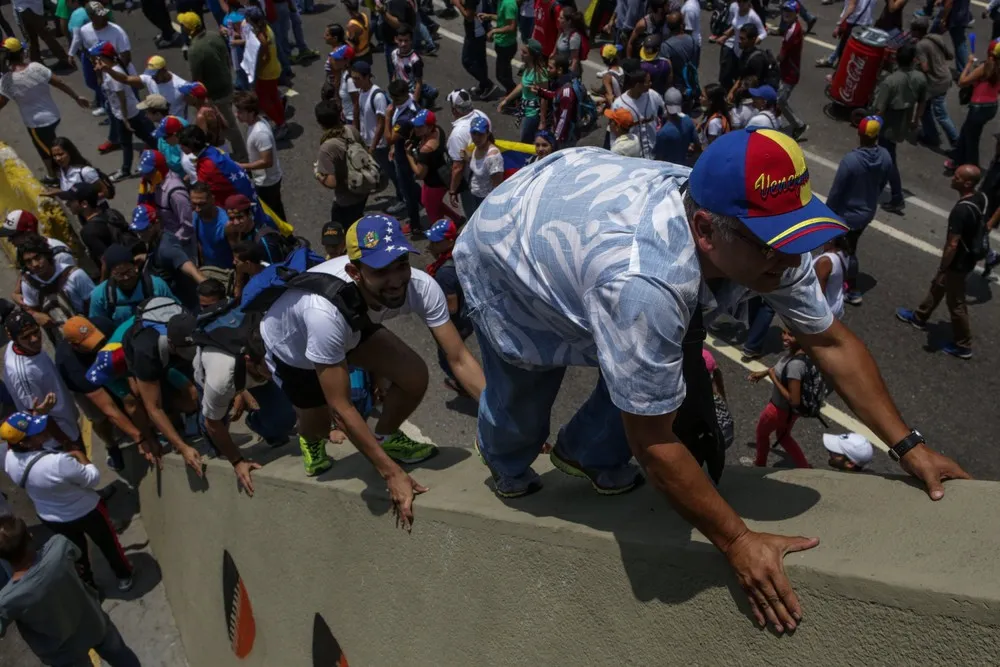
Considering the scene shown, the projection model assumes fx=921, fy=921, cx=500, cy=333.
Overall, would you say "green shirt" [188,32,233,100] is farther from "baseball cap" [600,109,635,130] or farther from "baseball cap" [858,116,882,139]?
"baseball cap" [858,116,882,139]

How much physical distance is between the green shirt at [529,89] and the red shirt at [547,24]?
3.99 ft

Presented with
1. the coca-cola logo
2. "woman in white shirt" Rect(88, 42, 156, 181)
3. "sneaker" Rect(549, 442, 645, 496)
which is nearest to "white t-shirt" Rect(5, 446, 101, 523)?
"sneaker" Rect(549, 442, 645, 496)

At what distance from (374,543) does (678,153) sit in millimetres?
6248

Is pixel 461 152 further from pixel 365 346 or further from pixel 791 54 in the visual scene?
pixel 791 54

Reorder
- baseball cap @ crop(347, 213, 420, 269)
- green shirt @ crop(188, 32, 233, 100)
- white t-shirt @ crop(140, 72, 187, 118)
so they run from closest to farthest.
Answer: baseball cap @ crop(347, 213, 420, 269), white t-shirt @ crop(140, 72, 187, 118), green shirt @ crop(188, 32, 233, 100)

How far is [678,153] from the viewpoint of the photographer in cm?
914

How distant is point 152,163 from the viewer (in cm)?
852

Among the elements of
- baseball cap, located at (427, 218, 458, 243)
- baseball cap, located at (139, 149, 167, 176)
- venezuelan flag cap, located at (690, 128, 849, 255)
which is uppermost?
venezuelan flag cap, located at (690, 128, 849, 255)

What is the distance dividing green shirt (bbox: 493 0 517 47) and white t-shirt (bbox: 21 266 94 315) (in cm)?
670

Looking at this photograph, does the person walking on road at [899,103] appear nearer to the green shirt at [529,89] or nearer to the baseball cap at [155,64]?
the green shirt at [529,89]

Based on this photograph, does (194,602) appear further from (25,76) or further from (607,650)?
(25,76)

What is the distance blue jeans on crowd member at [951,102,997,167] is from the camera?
392 inches

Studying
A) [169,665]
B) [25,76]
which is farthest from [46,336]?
[169,665]

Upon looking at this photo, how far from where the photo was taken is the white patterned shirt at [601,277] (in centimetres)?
233
